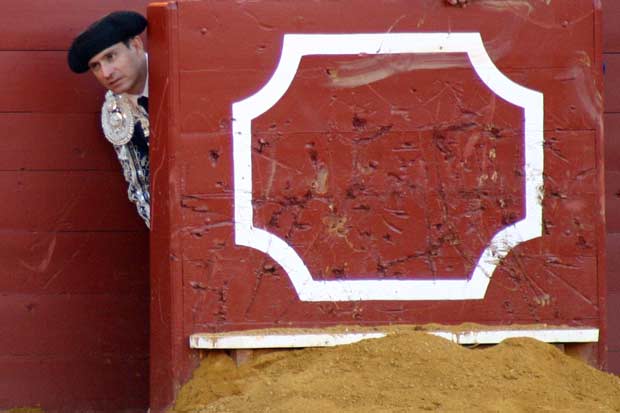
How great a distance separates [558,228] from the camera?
426cm

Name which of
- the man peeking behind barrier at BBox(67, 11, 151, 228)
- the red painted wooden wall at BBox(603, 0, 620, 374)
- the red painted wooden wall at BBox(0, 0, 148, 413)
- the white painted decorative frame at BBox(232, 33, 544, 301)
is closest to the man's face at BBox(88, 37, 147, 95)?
the man peeking behind barrier at BBox(67, 11, 151, 228)

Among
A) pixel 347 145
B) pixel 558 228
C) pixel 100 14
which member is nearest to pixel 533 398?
pixel 558 228

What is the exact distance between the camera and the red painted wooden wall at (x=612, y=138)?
5.04m

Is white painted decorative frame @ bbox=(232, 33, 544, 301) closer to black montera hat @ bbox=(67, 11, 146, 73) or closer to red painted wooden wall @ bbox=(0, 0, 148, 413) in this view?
black montera hat @ bbox=(67, 11, 146, 73)

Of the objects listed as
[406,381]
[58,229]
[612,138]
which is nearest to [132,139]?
[58,229]

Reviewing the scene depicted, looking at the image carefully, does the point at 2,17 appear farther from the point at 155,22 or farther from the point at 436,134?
the point at 436,134

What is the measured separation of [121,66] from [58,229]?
2.30 feet

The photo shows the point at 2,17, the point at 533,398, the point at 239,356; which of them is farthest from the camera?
the point at 2,17

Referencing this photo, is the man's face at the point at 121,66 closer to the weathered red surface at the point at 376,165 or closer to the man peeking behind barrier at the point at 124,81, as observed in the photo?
the man peeking behind barrier at the point at 124,81

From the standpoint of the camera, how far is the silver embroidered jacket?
466cm

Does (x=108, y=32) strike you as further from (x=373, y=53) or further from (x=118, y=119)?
(x=373, y=53)

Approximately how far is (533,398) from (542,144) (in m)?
0.86

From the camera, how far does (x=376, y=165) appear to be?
4.23 metres

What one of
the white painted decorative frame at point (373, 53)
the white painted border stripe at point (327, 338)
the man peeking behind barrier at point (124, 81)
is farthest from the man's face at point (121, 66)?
the white painted border stripe at point (327, 338)
